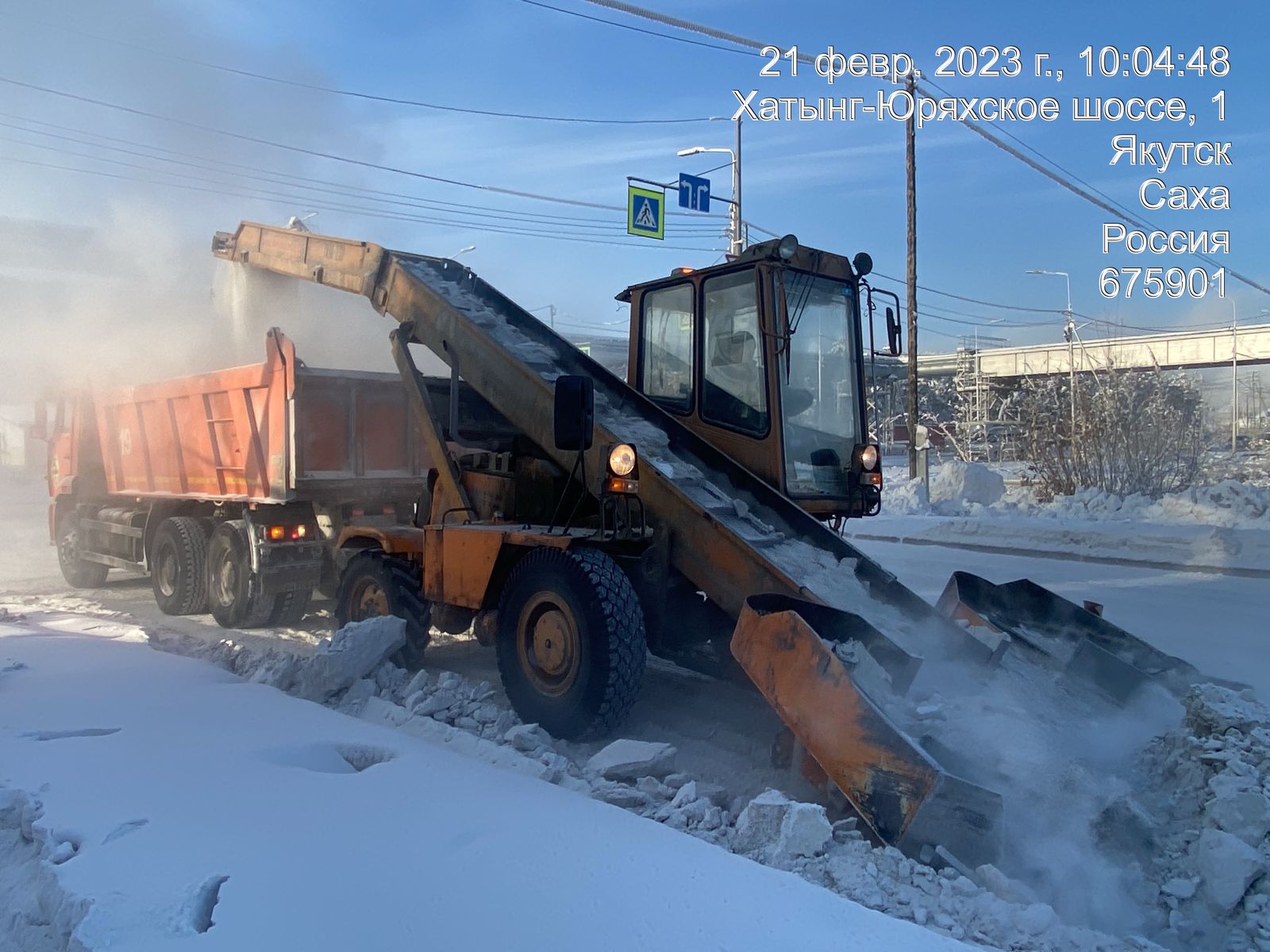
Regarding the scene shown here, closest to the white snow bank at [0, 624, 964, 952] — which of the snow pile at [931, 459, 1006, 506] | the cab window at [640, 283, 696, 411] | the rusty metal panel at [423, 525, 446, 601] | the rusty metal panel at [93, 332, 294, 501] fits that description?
the rusty metal panel at [423, 525, 446, 601]

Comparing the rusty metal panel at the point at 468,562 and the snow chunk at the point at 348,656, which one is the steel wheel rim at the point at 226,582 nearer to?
the snow chunk at the point at 348,656

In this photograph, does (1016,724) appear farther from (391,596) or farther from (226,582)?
(226,582)

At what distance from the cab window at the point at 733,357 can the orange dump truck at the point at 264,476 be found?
2397mm

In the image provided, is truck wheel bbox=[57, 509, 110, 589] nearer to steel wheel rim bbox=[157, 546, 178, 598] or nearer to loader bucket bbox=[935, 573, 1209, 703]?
steel wheel rim bbox=[157, 546, 178, 598]

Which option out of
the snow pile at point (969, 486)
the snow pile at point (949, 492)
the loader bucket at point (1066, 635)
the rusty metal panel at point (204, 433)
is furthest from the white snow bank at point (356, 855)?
the snow pile at point (969, 486)

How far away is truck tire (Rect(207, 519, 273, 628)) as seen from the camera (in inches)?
374

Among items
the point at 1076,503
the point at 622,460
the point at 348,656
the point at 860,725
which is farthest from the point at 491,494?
the point at 1076,503

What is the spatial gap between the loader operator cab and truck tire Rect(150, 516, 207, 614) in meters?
5.99

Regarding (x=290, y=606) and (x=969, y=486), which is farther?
(x=969, y=486)

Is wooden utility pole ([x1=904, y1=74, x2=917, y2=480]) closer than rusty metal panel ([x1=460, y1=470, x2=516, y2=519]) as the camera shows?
No

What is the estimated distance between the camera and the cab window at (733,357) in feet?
21.0

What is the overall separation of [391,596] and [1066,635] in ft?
15.4

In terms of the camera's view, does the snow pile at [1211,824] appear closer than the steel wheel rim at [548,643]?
Yes

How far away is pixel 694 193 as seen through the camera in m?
22.1
